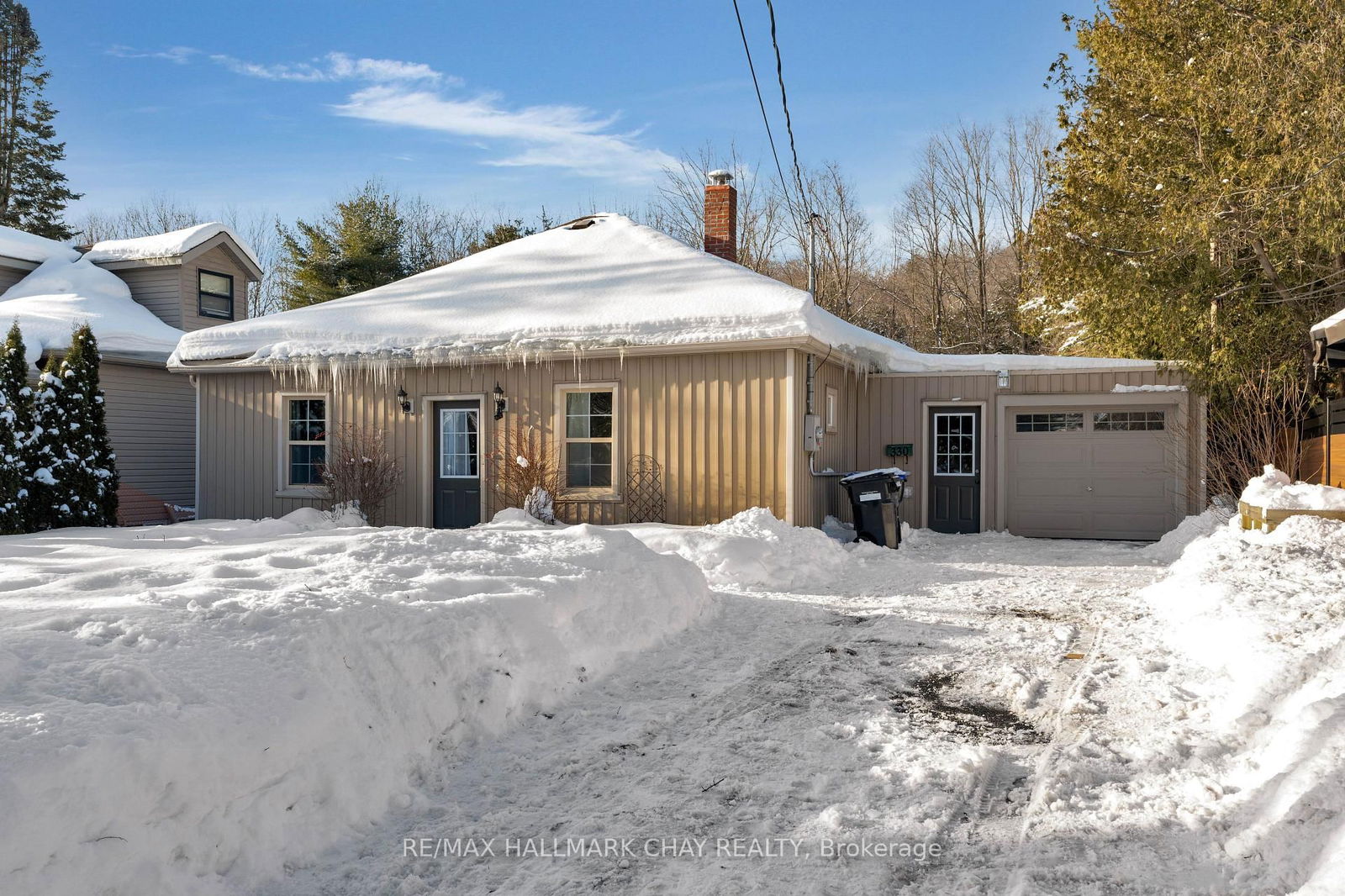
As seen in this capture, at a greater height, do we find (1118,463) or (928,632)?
(1118,463)

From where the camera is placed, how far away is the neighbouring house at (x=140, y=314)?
1517 centimetres

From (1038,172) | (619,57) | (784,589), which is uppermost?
(1038,172)

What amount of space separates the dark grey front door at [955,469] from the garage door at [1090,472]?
47cm

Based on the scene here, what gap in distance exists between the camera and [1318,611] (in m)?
4.80

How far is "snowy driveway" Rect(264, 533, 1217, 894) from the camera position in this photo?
2.63m

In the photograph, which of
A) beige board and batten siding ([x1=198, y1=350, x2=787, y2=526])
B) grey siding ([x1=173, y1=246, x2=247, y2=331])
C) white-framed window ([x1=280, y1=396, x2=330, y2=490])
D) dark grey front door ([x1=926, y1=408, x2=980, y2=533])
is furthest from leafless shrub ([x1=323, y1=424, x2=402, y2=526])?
grey siding ([x1=173, y1=246, x2=247, y2=331])

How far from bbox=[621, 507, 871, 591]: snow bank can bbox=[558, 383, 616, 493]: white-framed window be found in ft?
5.16

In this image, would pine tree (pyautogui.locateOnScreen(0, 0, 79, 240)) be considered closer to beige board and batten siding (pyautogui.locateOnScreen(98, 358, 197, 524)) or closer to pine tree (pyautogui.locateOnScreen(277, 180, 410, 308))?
pine tree (pyautogui.locateOnScreen(277, 180, 410, 308))

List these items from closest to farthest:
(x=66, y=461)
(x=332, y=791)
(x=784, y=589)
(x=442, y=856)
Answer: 1. (x=442, y=856)
2. (x=332, y=791)
3. (x=784, y=589)
4. (x=66, y=461)

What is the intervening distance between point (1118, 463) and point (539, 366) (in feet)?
27.0

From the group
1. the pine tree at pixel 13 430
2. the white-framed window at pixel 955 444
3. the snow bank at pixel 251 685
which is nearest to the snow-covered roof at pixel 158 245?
the pine tree at pixel 13 430

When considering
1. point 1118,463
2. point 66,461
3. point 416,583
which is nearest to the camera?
point 416,583

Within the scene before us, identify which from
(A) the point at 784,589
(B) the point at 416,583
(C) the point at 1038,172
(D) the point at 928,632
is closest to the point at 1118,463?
(A) the point at 784,589

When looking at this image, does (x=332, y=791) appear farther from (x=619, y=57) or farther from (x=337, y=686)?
(x=619, y=57)
